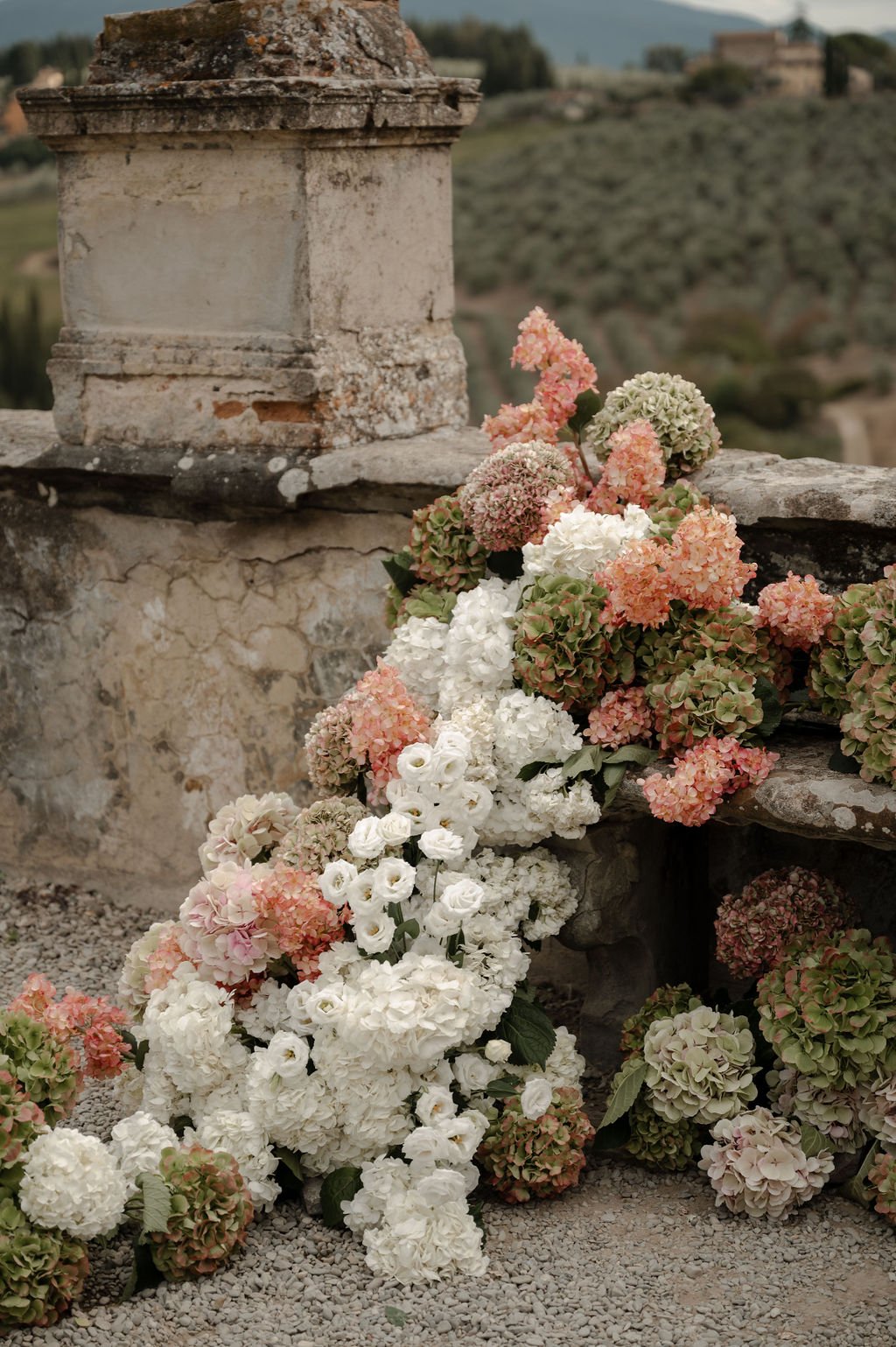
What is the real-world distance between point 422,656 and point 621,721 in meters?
0.51

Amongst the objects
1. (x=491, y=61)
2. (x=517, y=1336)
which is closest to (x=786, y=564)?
(x=517, y=1336)

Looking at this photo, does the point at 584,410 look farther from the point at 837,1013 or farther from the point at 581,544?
the point at 837,1013

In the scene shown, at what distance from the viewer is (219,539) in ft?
14.5

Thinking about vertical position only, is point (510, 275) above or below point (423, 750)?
below

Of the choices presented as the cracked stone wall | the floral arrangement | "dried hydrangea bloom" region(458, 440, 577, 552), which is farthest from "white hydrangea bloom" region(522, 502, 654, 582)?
the cracked stone wall

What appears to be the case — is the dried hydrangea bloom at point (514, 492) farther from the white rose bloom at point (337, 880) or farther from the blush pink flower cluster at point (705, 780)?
the white rose bloom at point (337, 880)

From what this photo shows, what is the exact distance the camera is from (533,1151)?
3131mm

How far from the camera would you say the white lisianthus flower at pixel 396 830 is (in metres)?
3.15

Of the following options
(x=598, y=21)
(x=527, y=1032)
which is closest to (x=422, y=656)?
(x=527, y=1032)

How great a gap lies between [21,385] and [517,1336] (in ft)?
55.7

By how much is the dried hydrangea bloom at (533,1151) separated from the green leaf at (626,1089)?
0.07 m

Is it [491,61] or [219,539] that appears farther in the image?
[491,61]

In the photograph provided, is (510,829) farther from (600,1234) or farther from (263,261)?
(263,261)

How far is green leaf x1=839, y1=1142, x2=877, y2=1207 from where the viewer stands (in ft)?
10.1
